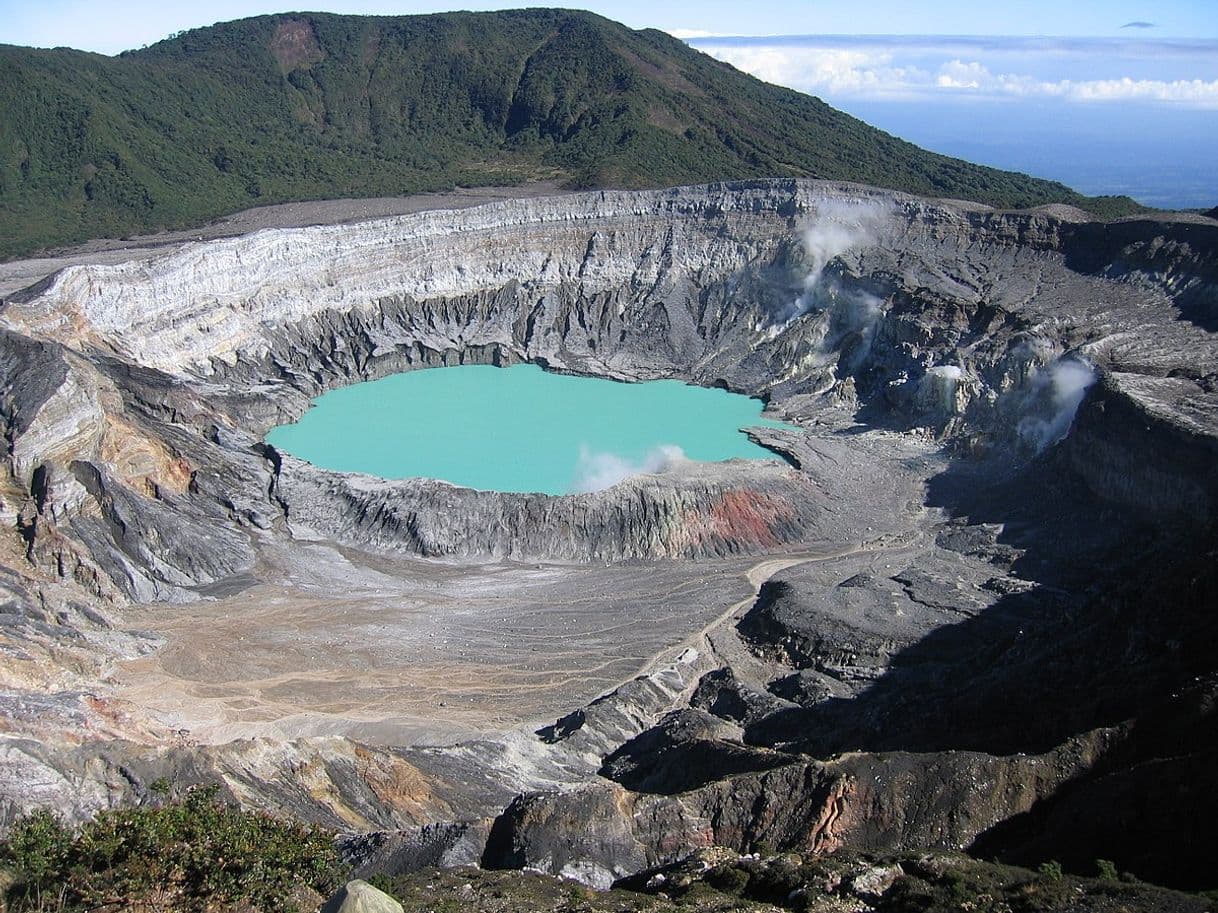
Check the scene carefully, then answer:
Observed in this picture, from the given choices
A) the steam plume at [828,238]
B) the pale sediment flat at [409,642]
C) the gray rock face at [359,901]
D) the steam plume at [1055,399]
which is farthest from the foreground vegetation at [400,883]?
the steam plume at [828,238]

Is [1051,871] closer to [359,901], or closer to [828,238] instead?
[359,901]

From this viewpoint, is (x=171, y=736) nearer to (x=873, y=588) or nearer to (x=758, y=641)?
(x=758, y=641)

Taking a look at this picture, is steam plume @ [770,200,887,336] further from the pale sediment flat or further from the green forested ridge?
the pale sediment flat

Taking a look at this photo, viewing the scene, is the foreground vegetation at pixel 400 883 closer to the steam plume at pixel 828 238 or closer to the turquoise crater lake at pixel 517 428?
the turquoise crater lake at pixel 517 428

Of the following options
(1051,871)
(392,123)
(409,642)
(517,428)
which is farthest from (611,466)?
(392,123)

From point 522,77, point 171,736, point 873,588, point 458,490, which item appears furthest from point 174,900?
point 522,77

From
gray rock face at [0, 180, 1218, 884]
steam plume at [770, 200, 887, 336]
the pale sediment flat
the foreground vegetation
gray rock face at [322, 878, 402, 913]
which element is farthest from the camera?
steam plume at [770, 200, 887, 336]

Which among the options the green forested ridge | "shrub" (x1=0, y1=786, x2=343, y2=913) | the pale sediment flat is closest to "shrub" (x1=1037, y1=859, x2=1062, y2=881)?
"shrub" (x1=0, y1=786, x2=343, y2=913)
